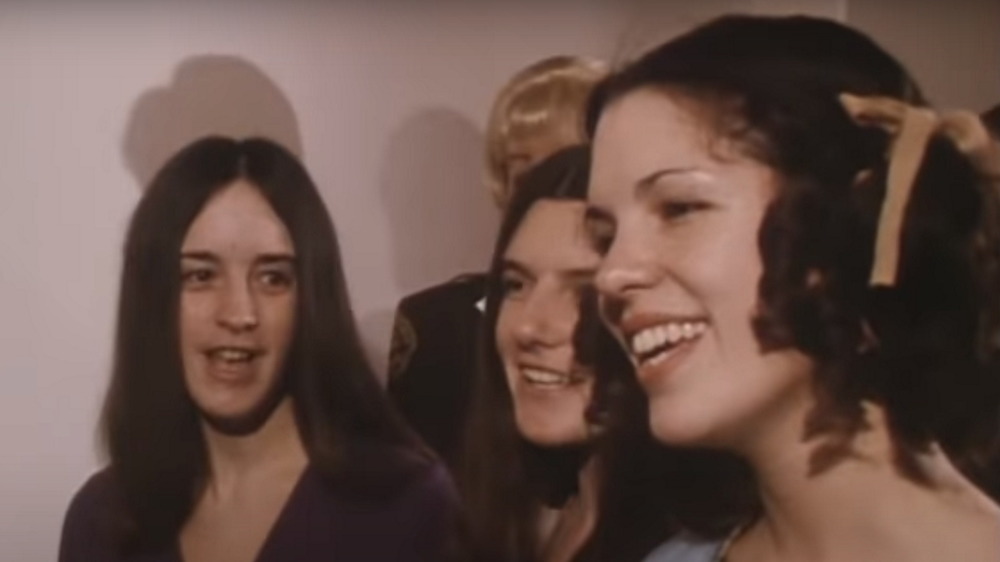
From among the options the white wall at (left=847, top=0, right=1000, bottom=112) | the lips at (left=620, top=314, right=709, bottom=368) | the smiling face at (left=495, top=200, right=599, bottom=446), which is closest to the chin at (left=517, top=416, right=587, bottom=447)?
the smiling face at (left=495, top=200, right=599, bottom=446)

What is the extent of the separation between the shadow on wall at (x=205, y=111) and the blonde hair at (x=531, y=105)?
10 centimetres

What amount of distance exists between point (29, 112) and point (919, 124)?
0.44 meters

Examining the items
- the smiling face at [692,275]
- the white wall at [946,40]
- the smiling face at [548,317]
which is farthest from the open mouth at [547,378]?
the white wall at [946,40]

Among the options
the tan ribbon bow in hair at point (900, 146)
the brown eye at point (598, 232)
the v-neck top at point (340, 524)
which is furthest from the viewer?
the v-neck top at point (340, 524)

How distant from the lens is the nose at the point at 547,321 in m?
0.62

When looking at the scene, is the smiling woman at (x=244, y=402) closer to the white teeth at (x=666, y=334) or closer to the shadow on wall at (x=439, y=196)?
the shadow on wall at (x=439, y=196)

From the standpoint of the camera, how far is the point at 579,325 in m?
0.62

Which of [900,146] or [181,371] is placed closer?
[900,146]

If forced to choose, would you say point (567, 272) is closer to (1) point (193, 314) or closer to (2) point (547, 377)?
(2) point (547, 377)

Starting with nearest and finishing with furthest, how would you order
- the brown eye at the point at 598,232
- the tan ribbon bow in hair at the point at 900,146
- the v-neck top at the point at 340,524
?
the tan ribbon bow in hair at the point at 900,146
the brown eye at the point at 598,232
the v-neck top at the point at 340,524

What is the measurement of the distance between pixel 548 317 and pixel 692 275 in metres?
0.13

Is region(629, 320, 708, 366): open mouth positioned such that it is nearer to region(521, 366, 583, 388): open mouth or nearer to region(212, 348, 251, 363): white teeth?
region(521, 366, 583, 388): open mouth

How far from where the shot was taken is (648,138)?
51cm

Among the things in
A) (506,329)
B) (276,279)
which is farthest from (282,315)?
(506,329)
